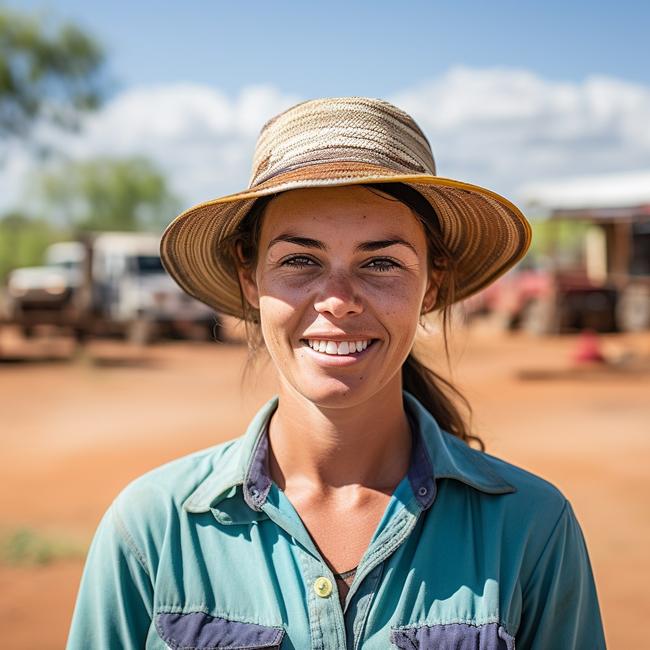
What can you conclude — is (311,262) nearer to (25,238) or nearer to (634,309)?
(634,309)

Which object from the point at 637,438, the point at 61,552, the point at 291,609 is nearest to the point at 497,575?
the point at 291,609

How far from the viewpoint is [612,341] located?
A: 18875mm

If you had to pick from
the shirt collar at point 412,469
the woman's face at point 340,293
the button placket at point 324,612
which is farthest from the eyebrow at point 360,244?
the button placket at point 324,612

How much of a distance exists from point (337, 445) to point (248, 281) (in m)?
0.46

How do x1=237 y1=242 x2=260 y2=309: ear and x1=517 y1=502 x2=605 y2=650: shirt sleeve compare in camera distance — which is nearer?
x1=517 y1=502 x2=605 y2=650: shirt sleeve

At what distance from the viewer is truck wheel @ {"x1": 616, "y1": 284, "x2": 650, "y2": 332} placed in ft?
64.8

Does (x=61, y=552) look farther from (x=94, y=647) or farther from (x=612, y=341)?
(x=612, y=341)

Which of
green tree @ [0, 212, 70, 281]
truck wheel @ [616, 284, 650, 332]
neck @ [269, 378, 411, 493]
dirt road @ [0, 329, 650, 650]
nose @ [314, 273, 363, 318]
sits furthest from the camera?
green tree @ [0, 212, 70, 281]

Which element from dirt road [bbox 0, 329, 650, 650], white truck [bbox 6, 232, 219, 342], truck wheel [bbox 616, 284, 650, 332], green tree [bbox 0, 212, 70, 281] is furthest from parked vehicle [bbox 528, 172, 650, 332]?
green tree [bbox 0, 212, 70, 281]

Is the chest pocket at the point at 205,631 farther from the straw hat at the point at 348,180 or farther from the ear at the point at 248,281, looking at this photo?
the straw hat at the point at 348,180

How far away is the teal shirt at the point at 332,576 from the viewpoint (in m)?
1.81

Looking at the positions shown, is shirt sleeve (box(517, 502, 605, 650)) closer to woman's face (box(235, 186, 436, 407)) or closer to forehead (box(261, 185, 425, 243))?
woman's face (box(235, 186, 436, 407))

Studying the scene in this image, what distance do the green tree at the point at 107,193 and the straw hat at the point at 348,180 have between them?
67.7 meters

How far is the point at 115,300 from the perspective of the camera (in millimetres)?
20484
